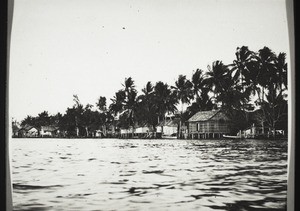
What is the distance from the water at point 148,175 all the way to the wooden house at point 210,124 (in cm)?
10

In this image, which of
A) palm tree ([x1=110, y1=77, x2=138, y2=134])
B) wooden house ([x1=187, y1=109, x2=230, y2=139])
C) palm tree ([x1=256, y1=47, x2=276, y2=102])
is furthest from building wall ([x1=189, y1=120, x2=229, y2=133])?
palm tree ([x1=110, y1=77, x2=138, y2=134])

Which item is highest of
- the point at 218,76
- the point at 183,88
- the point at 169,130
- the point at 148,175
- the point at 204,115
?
the point at 218,76

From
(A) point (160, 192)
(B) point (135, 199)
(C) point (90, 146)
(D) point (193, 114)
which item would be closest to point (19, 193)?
(C) point (90, 146)

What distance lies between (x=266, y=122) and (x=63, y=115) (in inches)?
68.4

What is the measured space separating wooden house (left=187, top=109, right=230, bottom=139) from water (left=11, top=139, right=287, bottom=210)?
3.8 inches

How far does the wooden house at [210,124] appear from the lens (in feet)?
8.32

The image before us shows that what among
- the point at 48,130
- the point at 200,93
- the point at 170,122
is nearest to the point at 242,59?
the point at 200,93

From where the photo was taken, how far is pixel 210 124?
255 cm

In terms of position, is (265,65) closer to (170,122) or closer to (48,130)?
(170,122)

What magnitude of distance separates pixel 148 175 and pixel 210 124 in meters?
0.76

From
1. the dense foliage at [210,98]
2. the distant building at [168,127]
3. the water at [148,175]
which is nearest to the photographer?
the water at [148,175]

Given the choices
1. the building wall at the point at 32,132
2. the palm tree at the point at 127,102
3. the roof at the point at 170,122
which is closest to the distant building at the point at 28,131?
the building wall at the point at 32,132

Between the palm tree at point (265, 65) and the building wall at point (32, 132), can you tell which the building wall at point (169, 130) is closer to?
the palm tree at point (265, 65)

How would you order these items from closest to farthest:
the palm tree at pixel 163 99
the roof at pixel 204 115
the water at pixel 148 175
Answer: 1. the water at pixel 148 175
2. the palm tree at pixel 163 99
3. the roof at pixel 204 115
